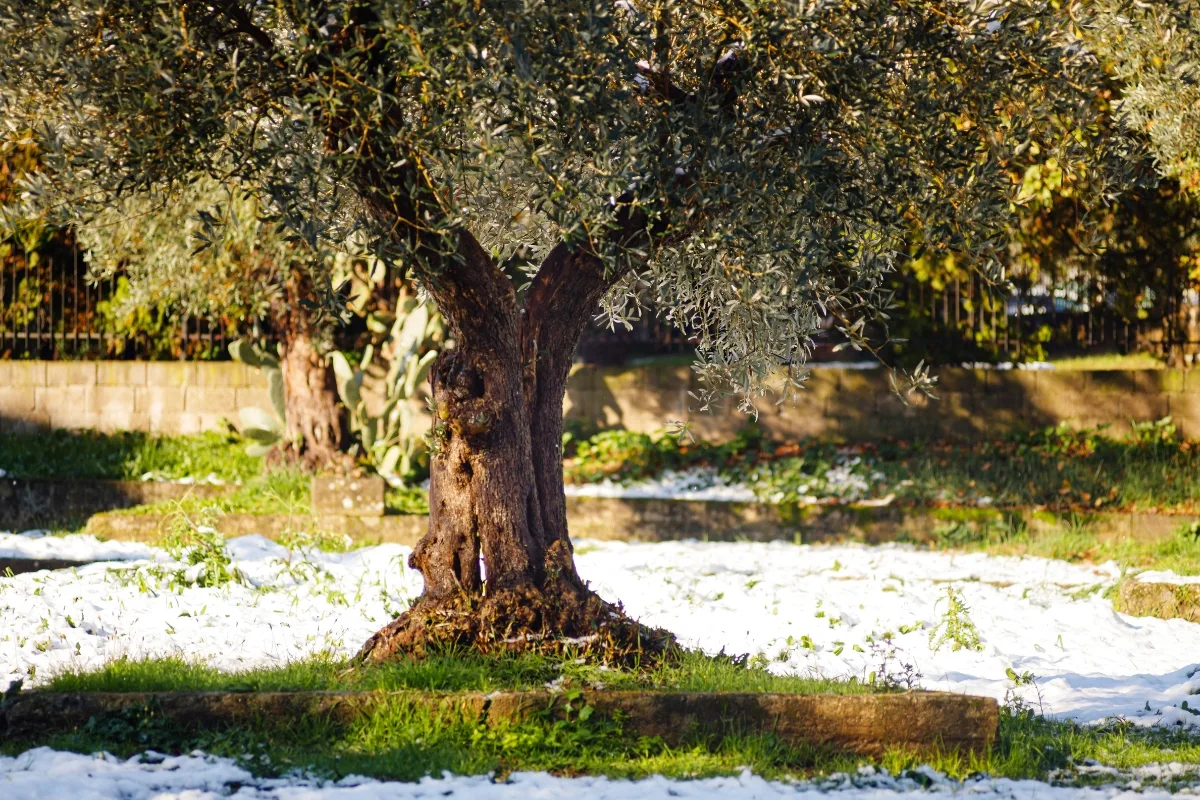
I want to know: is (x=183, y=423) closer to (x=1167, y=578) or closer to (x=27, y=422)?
(x=27, y=422)

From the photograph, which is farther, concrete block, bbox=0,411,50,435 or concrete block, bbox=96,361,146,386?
concrete block, bbox=0,411,50,435

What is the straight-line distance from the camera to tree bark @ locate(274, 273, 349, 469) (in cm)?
1305

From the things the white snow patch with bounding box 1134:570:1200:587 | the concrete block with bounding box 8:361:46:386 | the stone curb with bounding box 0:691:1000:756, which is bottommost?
the stone curb with bounding box 0:691:1000:756

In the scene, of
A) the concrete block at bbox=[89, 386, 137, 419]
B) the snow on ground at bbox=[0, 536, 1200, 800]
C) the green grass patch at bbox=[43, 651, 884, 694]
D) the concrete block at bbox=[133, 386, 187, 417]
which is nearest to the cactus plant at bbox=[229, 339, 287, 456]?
the concrete block at bbox=[133, 386, 187, 417]

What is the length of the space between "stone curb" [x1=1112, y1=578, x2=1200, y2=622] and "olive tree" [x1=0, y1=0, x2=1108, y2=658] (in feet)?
10.7

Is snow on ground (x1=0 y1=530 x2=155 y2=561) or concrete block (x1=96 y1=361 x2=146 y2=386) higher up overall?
concrete block (x1=96 y1=361 x2=146 y2=386)

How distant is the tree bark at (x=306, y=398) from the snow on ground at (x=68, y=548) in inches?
97.8

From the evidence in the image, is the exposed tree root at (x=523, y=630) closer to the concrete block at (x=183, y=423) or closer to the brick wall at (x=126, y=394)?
the brick wall at (x=126, y=394)

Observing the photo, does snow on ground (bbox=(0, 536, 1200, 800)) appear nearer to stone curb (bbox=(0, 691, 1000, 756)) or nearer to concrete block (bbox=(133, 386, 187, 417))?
stone curb (bbox=(0, 691, 1000, 756))

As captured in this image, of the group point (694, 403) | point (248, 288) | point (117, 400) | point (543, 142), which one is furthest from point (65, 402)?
point (543, 142)

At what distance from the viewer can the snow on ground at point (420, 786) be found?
4.68m

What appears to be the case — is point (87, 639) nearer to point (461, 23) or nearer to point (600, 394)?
point (461, 23)

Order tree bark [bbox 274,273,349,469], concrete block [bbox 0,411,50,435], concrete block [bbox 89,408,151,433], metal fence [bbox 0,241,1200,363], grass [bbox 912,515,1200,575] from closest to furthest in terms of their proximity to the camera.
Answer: grass [bbox 912,515,1200,575] → tree bark [bbox 274,273,349,469] → metal fence [bbox 0,241,1200,363] → concrete block [bbox 89,408,151,433] → concrete block [bbox 0,411,50,435]

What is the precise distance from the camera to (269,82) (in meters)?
5.66
